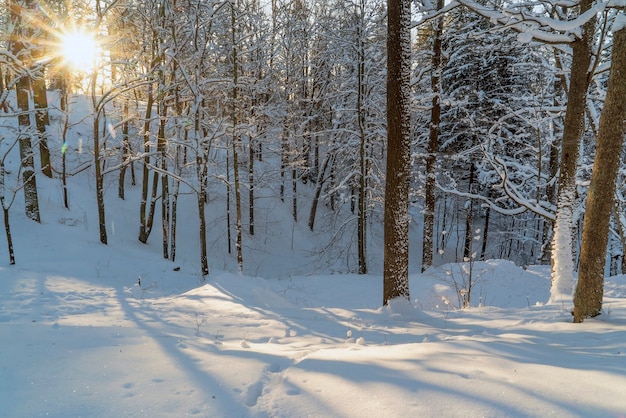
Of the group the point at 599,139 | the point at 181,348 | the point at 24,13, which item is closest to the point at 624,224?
the point at 599,139

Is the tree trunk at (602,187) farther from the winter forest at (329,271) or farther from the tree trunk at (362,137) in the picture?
the tree trunk at (362,137)

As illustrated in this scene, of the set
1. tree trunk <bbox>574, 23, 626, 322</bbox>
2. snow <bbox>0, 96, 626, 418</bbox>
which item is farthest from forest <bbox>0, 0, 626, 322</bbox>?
snow <bbox>0, 96, 626, 418</bbox>

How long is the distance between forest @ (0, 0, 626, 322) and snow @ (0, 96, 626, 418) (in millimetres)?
1275

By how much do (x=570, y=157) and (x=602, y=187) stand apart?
2.80 m

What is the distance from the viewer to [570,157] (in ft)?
22.5

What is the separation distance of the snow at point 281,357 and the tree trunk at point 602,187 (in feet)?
1.30

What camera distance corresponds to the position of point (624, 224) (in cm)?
1066

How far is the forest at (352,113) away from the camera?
6.42m

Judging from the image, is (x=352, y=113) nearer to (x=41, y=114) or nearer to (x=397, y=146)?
(x=397, y=146)

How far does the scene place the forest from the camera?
6.42m

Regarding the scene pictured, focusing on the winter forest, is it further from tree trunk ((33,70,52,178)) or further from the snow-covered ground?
tree trunk ((33,70,52,178))

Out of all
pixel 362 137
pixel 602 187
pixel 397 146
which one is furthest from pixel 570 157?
pixel 362 137

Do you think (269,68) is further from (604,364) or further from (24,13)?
(604,364)

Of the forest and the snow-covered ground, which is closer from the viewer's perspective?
the snow-covered ground
